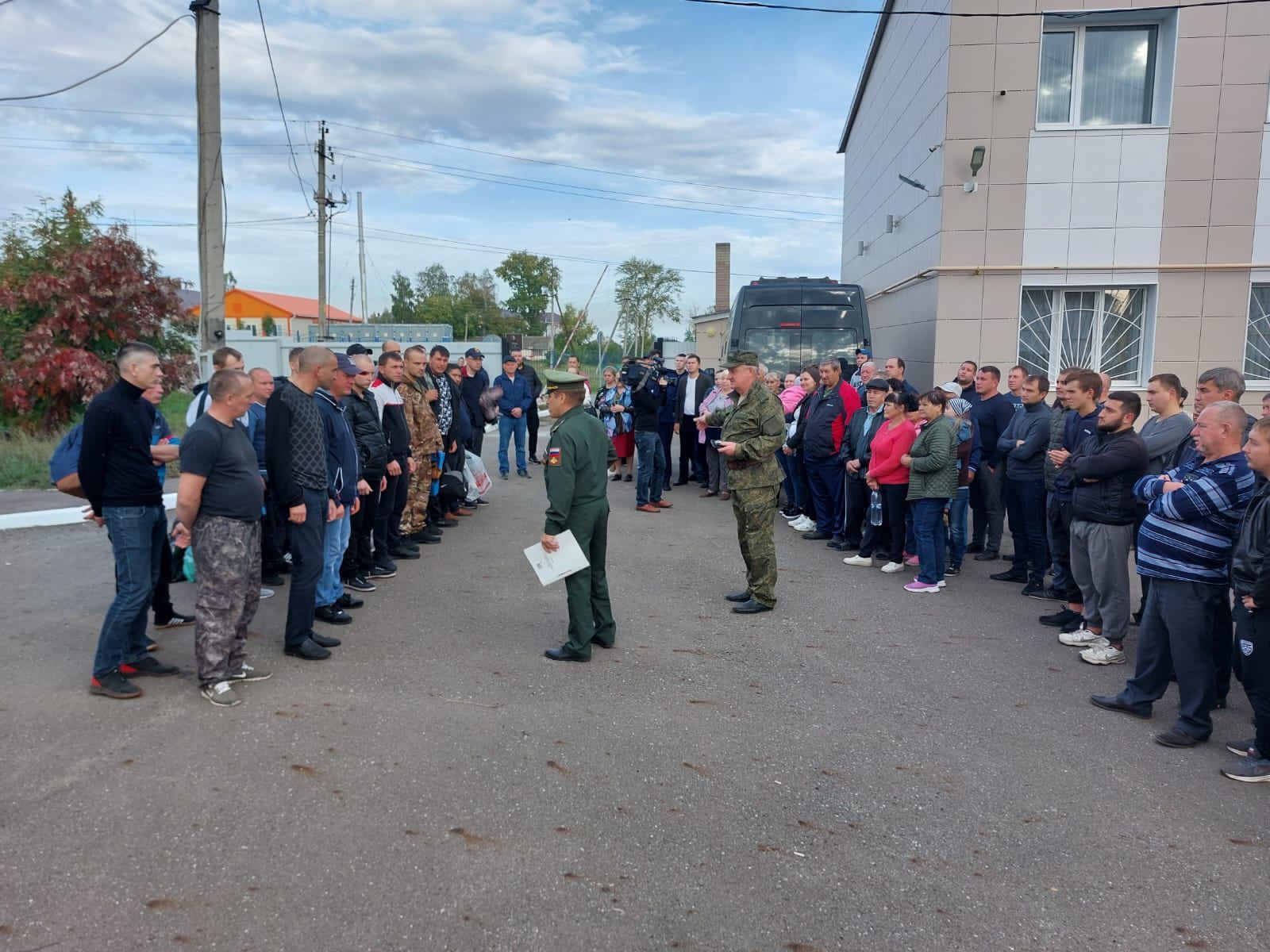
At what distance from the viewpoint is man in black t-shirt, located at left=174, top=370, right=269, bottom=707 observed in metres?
4.72

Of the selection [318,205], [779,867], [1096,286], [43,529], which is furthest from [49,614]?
[318,205]

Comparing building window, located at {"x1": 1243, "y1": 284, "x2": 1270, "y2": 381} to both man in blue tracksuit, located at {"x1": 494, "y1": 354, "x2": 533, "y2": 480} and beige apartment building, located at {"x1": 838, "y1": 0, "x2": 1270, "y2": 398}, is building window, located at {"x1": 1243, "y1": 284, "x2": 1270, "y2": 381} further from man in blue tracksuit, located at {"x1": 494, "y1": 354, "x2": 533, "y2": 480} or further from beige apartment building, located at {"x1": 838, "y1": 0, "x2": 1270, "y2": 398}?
man in blue tracksuit, located at {"x1": 494, "y1": 354, "x2": 533, "y2": 480}

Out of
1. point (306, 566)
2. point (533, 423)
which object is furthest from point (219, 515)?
point (533, 423)

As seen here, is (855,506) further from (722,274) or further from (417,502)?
(722,274)

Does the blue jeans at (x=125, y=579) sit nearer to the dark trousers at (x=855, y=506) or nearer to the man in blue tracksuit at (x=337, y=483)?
the man in blue tracksuit at (x=337, y=483)

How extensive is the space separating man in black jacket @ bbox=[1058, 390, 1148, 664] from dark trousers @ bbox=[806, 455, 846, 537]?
351 cm

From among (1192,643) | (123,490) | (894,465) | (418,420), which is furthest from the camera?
(418,420)

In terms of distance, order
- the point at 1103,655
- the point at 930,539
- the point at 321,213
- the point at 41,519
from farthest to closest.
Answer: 1. the point at 321,213
2. the point at 41,519
3. the point at 930,539
4. the point at 1103,655

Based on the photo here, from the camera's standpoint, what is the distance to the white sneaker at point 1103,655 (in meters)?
5.89

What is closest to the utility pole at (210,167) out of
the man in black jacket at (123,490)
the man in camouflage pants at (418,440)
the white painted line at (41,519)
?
the white painted line at (41,519)

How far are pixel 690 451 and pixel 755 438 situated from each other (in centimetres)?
700

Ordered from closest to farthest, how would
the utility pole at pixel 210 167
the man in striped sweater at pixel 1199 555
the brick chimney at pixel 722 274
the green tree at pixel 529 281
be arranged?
the man in striped sweater at pixel 1199 555 → the utility pole at pixel 210 167 → the brick chimney at pixel 722 274 → the green tree at pixel 529 281

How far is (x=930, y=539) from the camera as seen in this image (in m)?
7.70

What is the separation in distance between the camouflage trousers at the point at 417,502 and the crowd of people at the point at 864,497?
0.03 metres
